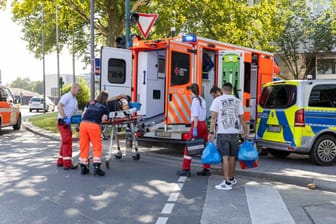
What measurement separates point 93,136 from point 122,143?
15.1 feet

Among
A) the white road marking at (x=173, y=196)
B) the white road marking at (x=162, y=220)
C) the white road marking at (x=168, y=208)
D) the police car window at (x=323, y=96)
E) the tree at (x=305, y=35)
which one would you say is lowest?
the white road marking at (x=173, y=196)

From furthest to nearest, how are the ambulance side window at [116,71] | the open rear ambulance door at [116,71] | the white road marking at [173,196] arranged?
the ambulance side window at [116,71]
the open rear ambulance door at [116,71]
the white road marking at [173,196]

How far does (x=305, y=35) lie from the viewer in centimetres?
2802

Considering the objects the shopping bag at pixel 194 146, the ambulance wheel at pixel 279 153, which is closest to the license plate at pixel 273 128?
the ambulance wheel at pixel 279 153

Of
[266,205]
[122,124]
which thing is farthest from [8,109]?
[266,205]

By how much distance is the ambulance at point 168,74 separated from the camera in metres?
10.0

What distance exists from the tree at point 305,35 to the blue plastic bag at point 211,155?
2206 centimetres

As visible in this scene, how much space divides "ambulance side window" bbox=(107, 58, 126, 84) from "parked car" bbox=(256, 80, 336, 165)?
3.91 m

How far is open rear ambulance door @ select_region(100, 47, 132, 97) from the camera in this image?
33.4 feet

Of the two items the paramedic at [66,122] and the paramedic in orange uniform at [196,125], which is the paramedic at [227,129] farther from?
the paramedic at [66,122]

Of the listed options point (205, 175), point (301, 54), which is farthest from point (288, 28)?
point (205, 175)

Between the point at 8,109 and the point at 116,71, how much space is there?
8.17 metres

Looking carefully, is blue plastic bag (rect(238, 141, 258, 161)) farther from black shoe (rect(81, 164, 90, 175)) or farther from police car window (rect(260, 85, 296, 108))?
black shoe (rect(81, 164, 90, 175))

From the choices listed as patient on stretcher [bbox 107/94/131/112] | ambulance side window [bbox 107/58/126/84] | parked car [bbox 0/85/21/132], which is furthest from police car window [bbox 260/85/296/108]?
parked car [bbox 0/85/21/132]
